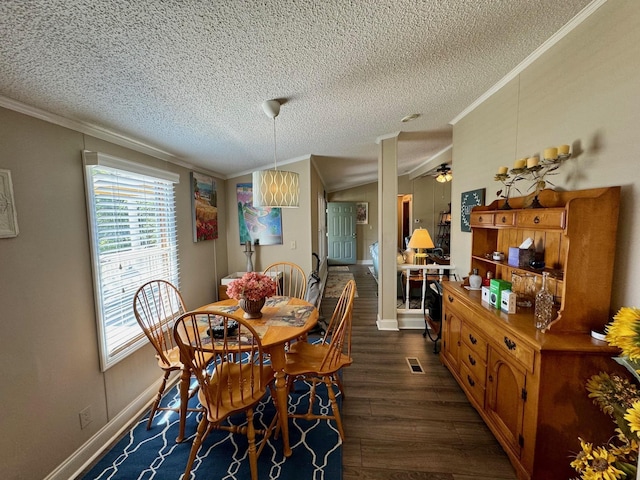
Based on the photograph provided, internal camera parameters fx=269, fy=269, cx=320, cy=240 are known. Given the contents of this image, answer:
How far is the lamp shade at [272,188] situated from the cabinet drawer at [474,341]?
68.8 inches

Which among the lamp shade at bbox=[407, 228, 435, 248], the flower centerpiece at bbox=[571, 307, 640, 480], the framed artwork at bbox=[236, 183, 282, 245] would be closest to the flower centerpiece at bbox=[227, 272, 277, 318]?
the flower centerpiece at bbox=[571, 307, 640, 480]

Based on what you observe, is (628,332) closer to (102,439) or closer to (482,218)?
(482,218)

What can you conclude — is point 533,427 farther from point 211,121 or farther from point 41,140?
point 41,140

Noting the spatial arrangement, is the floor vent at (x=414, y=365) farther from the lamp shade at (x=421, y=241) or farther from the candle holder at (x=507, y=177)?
the candle holder at (x=507, y=177)

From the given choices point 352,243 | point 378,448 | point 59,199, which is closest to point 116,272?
point 59,199

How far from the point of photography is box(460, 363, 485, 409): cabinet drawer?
1.97 metres

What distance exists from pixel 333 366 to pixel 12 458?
5.78 ft

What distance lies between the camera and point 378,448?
1.81m

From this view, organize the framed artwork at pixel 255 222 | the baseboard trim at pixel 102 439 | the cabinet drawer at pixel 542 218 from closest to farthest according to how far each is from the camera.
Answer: the cabinet drawer at pixel 542 218 < the baseboard trim at pixel 102 439 < the framed artwork at pixel 255 222

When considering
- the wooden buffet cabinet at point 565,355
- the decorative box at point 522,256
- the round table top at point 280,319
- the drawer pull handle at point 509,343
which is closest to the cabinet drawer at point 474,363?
the wooden buffet cabinet at point 565,355

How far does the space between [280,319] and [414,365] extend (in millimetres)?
1628

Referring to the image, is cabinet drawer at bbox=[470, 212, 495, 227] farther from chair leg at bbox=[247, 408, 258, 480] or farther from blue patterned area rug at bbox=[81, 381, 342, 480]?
chair leg at bbox=[247, 408, 258, 480]

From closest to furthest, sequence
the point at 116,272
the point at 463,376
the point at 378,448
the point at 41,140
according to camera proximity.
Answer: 1. the point at 41,140
2. the point at 378,448
3. the point at 116,272
4. the point at 463,376

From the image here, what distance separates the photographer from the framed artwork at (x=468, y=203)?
2.81 m
